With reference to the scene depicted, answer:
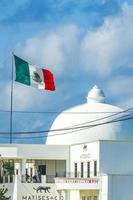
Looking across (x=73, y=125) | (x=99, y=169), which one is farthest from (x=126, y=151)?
(x=73, y=125)

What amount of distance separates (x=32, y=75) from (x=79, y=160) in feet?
23.7

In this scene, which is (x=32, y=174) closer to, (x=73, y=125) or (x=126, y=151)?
(x=73, y=125)

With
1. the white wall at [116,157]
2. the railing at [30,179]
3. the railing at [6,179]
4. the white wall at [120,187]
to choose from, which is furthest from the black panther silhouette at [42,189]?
the white wall at [120,187]

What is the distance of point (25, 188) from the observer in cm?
6669

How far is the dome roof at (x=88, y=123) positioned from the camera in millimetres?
69250

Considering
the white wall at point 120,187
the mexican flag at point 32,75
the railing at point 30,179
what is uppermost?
the mexican flag at point 32,75

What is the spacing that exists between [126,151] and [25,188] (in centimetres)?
773

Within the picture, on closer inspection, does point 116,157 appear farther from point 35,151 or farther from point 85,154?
point 35,151

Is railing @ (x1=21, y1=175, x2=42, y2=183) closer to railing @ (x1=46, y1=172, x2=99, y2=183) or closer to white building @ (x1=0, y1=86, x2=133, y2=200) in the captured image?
white building @ (x1=0, y1=86, x2=133, y2=200)

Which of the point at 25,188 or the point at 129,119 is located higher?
the point at 129,119

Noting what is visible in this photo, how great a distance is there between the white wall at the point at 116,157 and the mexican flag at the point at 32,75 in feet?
23.1

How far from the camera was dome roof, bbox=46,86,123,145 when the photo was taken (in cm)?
6925

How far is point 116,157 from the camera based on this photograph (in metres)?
65.1

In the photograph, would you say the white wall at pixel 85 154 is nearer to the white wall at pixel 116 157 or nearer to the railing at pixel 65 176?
the railing at pixel 65 176
